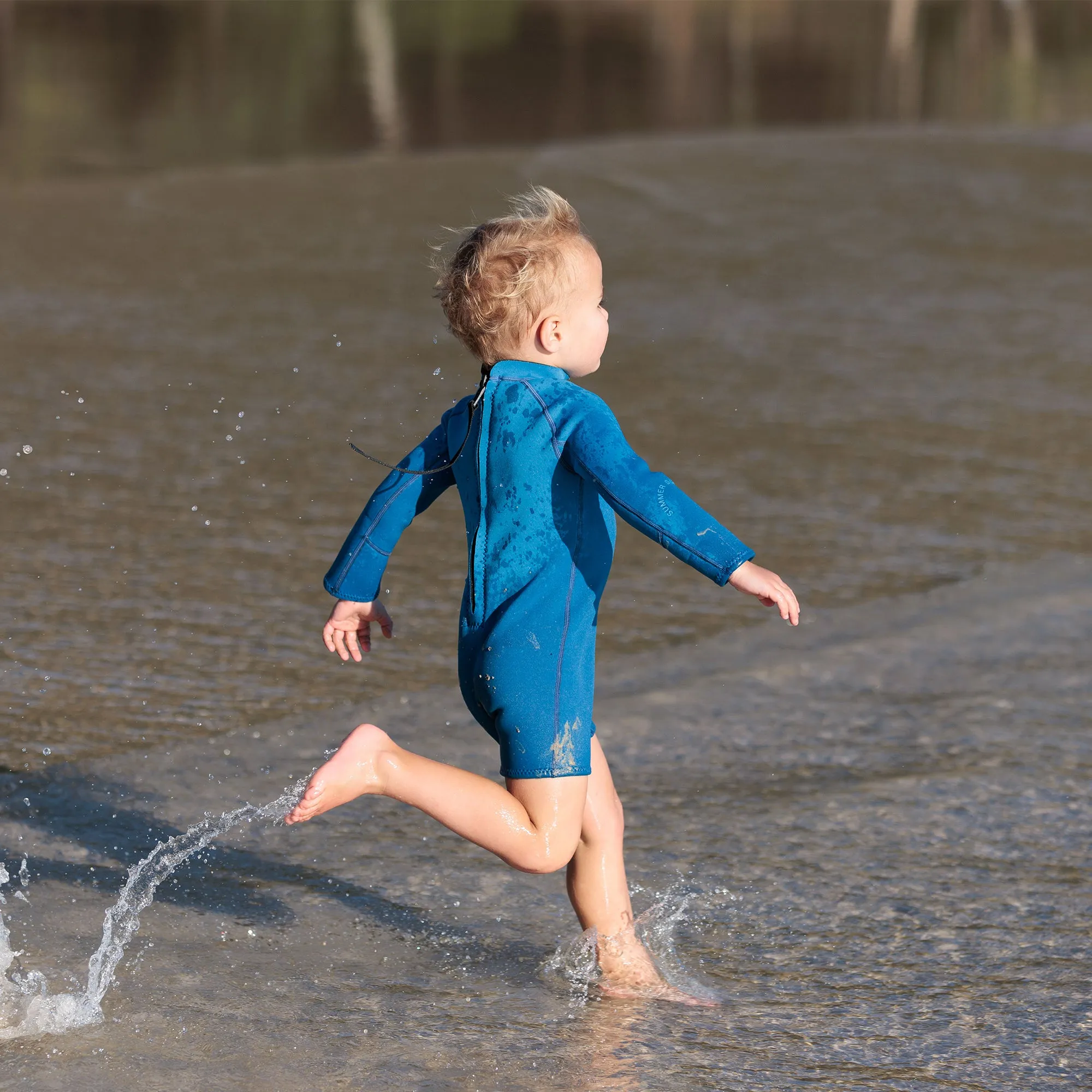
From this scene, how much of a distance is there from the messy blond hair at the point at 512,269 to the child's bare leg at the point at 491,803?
27.1 inches

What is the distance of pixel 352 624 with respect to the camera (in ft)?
9.93

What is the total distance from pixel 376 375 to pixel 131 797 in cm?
351

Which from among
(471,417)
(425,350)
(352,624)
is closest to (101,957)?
(352,624)

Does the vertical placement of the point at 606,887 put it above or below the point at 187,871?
above

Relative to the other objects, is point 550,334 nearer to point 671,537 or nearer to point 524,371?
point 524,371

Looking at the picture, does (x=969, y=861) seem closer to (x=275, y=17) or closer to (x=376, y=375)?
(x=376, y=375)

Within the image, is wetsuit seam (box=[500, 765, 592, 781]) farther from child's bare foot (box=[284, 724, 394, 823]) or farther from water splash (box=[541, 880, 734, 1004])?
water splash (box=[541, 880, 734, 1004])

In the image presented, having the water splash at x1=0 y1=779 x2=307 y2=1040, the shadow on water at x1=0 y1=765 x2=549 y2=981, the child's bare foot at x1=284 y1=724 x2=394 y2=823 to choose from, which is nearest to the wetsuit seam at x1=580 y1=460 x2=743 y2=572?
the child's bare foot at x1=284 y1=724 x2=394 y2=823

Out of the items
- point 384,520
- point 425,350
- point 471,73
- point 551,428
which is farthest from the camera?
point 471,73

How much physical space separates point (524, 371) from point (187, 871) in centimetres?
123

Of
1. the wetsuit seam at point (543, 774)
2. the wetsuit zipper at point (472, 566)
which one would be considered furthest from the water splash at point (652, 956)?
the wetsuit zipper at point (472, 566)

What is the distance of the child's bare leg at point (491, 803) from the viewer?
2705mm

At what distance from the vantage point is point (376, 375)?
6828 mm

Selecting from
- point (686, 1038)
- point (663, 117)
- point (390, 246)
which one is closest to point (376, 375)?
point (390, 246)
